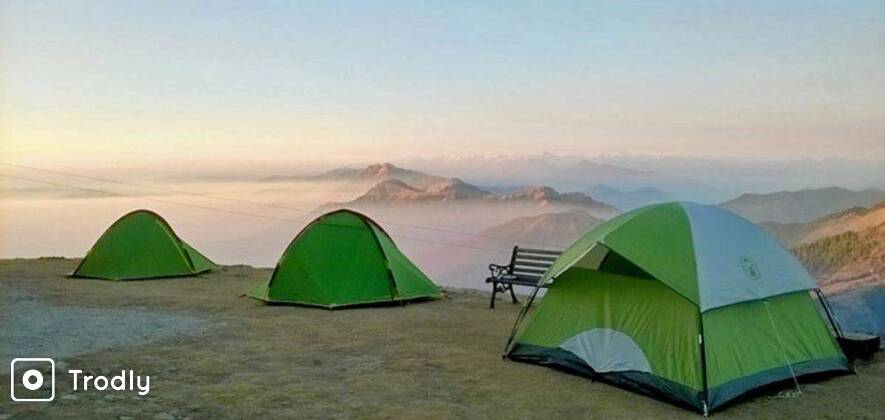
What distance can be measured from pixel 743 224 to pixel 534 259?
560 cm

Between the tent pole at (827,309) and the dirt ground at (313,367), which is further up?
the tent pole at (827,309)

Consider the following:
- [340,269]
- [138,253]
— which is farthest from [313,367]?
[138,253]

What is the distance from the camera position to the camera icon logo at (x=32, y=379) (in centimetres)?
711

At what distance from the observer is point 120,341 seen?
9852 mm

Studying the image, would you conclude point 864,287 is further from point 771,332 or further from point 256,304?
point 256,304

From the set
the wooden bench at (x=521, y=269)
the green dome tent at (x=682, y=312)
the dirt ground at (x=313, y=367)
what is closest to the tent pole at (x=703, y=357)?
the green dome tent at (x=682, y=312)

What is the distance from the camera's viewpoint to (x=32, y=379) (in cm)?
762

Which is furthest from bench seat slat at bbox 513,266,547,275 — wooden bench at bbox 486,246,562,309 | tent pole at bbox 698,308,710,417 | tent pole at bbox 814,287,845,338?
tent pole at bbox 698,308,710,417

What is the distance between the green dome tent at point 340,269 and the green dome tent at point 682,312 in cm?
480

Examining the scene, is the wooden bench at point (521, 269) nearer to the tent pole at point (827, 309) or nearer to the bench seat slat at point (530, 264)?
the bench seat slat at point (530, 264)

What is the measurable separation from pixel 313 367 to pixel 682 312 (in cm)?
417

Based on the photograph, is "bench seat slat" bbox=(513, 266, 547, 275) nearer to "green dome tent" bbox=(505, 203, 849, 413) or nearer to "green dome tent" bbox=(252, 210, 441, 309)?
"green dome tent" bbox=(252, 210, 441, 309)

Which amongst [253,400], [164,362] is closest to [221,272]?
[164,362]

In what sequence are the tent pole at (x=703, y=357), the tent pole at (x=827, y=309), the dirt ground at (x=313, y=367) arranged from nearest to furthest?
the dirt ground at (x=313, y=367), the tent pole at (x=703, y=357), the tent pole at (x=827, y=309)
